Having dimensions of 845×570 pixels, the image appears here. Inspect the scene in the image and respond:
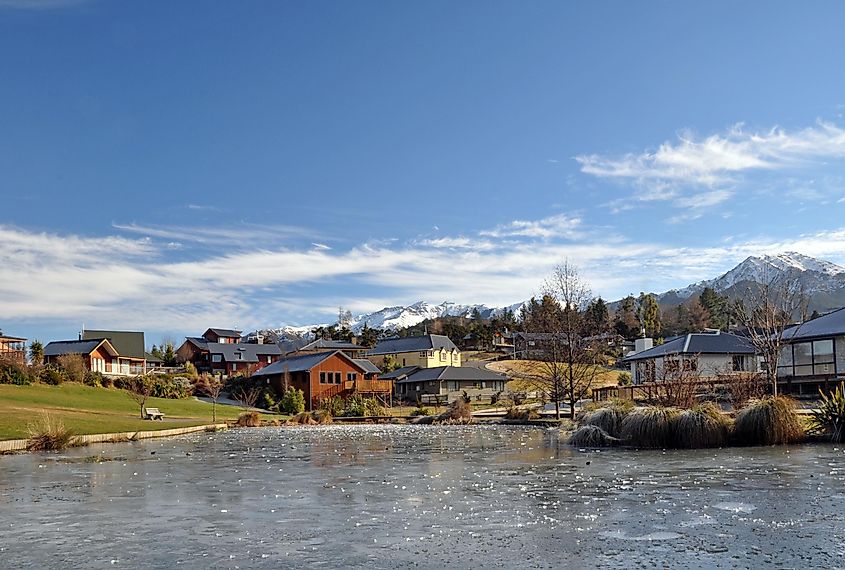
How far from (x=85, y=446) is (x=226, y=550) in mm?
21381

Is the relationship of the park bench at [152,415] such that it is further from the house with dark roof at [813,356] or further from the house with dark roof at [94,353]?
the house with dark roof at [813,356]

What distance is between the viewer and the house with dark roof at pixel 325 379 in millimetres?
68062

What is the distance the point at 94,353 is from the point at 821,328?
213 ft

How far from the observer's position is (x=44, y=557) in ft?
29.9

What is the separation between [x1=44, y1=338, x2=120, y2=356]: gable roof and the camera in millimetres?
77500

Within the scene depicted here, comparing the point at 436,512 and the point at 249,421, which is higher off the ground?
the point at 436,512

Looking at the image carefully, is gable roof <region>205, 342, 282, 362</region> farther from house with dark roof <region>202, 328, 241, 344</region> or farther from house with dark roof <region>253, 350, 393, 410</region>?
house with dark roof <region>253, 350, 393, 410</region>

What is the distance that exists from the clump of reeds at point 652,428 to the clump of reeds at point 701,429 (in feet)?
0.78

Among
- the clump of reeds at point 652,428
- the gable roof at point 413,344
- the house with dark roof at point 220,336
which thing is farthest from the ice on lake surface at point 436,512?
the house with dark roof at point 220,336

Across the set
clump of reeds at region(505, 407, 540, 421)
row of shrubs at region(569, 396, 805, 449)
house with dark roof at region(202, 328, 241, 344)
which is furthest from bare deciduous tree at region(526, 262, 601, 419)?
house with dark roof at region(202, 328, 241, 344)

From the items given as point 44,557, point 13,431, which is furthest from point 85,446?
point 44,557

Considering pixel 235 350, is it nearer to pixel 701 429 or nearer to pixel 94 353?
pixel 94 353

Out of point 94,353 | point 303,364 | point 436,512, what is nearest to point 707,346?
point 303,364

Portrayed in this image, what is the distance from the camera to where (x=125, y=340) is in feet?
311
